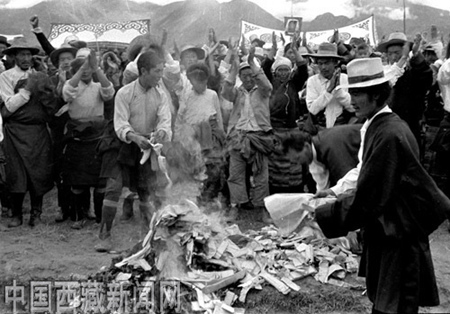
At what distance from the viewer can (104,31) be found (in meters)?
16.8

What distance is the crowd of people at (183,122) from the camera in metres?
6.72

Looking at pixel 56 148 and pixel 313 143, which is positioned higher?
pixel 313 143

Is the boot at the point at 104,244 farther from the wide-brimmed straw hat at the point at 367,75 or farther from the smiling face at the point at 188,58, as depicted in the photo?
the wide-brimmed straw hat at the point at 367,75

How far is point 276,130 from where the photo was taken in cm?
843

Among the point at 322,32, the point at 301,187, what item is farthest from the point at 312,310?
the point at 322,32

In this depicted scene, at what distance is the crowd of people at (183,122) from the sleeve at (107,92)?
2cm

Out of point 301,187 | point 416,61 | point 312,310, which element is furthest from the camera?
point 301,187

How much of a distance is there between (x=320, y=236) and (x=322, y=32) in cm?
1280

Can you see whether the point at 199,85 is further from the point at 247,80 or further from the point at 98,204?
the point at 98,204

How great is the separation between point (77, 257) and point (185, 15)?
633 centimetres

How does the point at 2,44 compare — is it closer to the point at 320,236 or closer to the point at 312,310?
the point at 320,236

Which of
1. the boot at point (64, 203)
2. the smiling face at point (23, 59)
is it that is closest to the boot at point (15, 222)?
the boot at point (64, 203)

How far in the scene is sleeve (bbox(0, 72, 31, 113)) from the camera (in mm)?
7609

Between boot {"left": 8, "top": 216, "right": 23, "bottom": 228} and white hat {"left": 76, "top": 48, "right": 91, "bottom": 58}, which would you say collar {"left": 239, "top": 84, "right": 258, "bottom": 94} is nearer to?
white hat {"left": 76, "top": 48, "right": 91, "bottom": 58}
